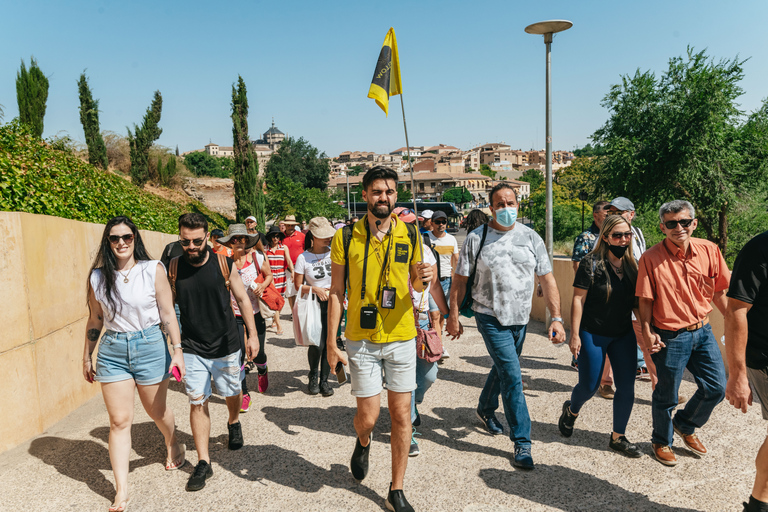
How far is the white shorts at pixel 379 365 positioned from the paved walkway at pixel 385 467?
0.76m

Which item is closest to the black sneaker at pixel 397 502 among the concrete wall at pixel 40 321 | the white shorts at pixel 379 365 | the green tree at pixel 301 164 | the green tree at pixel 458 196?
the white shorts at pixel 379 365

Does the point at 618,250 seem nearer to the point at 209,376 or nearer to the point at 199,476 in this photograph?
the point at 209,376

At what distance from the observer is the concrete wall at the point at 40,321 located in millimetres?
4230

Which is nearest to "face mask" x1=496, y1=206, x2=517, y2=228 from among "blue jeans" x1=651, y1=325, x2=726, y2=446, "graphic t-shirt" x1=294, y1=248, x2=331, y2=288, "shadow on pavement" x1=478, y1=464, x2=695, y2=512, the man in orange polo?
the man in orange polo

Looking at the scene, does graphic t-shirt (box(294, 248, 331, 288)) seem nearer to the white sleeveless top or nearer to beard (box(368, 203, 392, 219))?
the white sleeveless top

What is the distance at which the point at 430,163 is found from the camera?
484 feet

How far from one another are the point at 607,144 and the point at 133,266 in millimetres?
25479

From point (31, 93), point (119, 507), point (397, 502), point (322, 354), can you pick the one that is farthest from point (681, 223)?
point (31, 93)

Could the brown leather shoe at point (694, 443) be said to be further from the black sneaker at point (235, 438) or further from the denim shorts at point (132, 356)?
the denim shorts at point (132, 356)

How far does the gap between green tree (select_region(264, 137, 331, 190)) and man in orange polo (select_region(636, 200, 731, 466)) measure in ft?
258

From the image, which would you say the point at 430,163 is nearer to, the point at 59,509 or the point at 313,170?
the point at 313,170

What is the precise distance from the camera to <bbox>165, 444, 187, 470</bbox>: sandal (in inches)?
157

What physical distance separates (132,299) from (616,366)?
3421 millimetres

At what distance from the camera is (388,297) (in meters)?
3.31
